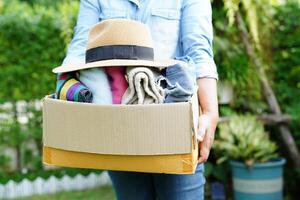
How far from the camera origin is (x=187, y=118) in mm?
1076

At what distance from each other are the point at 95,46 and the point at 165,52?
204 mm

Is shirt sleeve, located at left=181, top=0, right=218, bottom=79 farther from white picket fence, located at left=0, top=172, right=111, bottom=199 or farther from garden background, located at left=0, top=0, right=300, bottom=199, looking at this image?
white picket fence, located at left=0, top=172, right=111, bottom=199

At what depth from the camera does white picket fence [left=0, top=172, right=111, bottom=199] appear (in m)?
3.71

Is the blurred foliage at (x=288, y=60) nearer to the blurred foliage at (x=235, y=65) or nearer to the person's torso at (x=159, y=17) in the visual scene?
the blurred foliage at (x=235, y=65)

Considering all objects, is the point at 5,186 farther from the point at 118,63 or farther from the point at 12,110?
the point at 118,63

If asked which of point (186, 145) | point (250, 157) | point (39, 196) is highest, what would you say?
point (186, 145)

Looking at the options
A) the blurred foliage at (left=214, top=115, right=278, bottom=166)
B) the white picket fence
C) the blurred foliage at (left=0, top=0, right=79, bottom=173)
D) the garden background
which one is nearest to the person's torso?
the garden background

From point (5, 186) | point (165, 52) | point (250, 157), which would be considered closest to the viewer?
point (165, 52)

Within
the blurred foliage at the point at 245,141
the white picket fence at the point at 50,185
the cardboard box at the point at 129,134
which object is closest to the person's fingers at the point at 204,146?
the cardboard box at the point at 129,134

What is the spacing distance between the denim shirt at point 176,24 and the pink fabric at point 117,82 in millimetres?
182

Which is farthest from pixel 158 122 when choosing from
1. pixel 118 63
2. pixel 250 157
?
pixel 250 157

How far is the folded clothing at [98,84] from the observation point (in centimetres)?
115

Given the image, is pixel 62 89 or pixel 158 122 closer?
pixel 158 122

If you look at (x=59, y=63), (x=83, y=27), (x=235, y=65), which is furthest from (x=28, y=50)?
(x=83, y=27)
